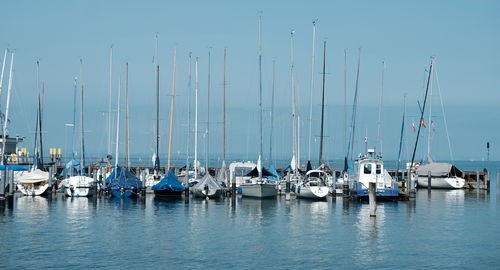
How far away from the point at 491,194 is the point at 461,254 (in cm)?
4185

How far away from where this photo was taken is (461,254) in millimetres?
36219

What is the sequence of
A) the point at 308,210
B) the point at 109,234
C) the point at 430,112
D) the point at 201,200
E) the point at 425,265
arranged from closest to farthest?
the point at 425,265 → the point at 109,234 → the point at 308,210 → the point at 201,200 → the point at 430,112

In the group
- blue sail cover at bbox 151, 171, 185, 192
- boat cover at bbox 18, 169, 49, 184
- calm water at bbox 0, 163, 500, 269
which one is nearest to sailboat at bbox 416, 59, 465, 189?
calm water at bbox 0, 163, 500, 269

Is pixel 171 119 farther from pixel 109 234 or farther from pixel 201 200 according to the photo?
pixel 109 234

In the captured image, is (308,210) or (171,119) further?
(171,119)

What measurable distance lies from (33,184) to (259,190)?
65.9 feet

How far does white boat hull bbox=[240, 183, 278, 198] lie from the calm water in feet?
2.33

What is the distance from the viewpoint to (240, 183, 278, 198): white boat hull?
59.5 meters

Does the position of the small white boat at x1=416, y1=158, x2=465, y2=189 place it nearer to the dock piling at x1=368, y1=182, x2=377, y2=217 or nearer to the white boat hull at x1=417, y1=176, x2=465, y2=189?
the white boat hull at x1=417, y1=176, x2=465, y2=189

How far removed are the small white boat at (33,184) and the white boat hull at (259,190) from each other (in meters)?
17.6

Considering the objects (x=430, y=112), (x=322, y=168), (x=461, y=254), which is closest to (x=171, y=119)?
(x=322, y=168)

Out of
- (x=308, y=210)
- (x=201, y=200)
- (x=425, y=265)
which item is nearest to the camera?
(x=425, y=265)

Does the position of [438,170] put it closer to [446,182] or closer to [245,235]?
[446,182]

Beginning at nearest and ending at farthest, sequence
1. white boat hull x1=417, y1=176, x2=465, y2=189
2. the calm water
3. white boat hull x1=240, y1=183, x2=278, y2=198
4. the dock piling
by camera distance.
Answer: the calm water
the dock piling
white boat hull x1=240, y1=183, x2=278, y2=198
white boat hull x1=417, y1=176, x2=465, y2=189
